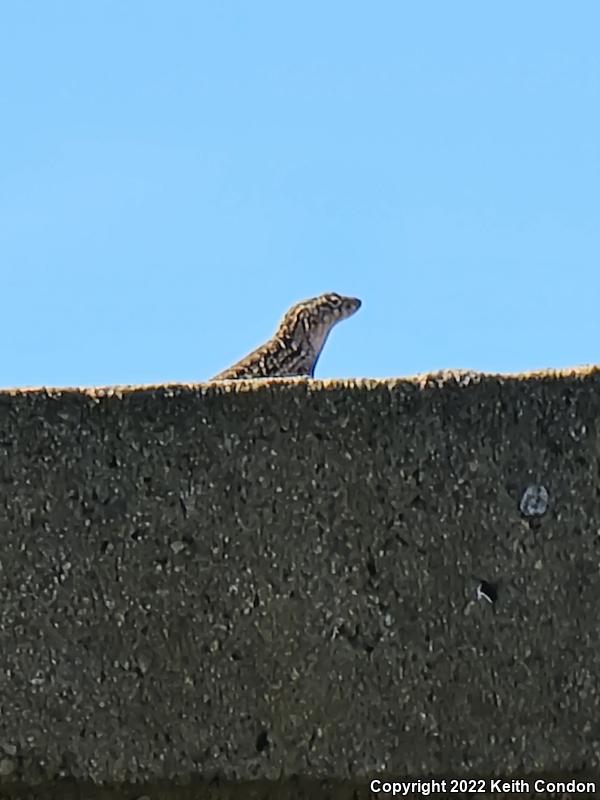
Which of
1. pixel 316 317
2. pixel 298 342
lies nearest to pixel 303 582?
pixel 298 342

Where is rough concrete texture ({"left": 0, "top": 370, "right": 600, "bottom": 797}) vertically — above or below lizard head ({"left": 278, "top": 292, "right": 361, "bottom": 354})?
below

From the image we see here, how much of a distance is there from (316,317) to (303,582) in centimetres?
668

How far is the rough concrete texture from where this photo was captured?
2.69 m

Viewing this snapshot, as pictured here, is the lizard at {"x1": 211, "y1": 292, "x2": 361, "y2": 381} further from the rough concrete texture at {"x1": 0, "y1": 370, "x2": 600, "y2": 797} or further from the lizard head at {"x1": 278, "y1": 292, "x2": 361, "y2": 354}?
the rough concrete texture at {"x1": 0, "y1": 370, "x2": 600, "y2": 797}

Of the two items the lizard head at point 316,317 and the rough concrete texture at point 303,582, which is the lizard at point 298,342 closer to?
the lizard head at point 316,317

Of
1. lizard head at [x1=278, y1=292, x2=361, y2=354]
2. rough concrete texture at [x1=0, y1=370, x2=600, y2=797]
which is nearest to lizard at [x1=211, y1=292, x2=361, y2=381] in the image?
lizard head at [x1=278, y1=292, x2=361, y2=354]

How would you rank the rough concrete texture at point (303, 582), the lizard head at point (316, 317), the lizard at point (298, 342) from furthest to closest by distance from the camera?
the lizard head at point (316, 317)
the lizard at point (298, 342)
the rough concrete texture at point (303, 582)

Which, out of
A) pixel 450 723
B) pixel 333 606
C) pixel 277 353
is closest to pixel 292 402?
pixel 333 606

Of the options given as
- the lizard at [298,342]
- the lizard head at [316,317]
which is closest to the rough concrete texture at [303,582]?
the lizard at [298,342]

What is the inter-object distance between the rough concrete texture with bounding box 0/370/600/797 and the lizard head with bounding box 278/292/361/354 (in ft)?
18.9

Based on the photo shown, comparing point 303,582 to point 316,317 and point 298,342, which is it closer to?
point 298,342

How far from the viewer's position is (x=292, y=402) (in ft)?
8.98

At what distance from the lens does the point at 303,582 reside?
8.95 ft

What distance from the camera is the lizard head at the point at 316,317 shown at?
870 cm
